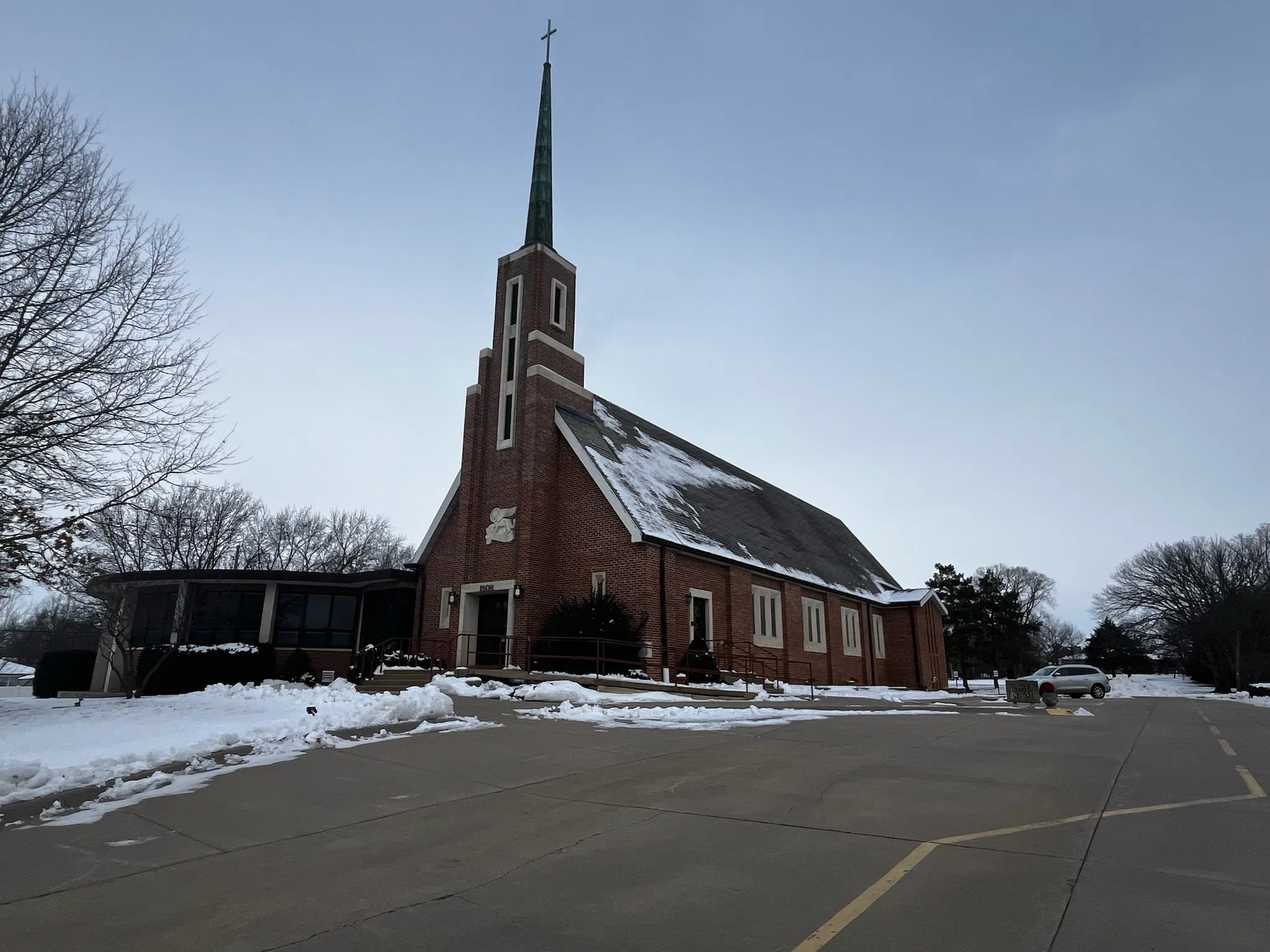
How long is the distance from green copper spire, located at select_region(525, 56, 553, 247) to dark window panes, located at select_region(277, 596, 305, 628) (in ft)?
50.7

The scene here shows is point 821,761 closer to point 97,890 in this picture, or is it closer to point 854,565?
point 97,890

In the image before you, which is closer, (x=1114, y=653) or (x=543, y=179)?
(x=543, y=179)

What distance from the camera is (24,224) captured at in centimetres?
1212

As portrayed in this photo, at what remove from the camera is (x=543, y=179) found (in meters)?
29.1

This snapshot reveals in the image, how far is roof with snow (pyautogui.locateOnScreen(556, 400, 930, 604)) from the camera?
2373 centimetres

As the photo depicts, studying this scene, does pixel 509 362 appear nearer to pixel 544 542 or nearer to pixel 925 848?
pixel 544 542

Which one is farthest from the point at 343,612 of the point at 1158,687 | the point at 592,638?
the point at 1158,687

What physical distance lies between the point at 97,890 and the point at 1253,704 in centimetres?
4104

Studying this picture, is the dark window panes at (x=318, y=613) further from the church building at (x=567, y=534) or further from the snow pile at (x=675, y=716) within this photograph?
the snow pile at (x=675, y=716)

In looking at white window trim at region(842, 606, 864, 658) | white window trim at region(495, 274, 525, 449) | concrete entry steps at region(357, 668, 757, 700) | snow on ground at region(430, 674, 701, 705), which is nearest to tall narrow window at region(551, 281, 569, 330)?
white window trim at region(495, 274, 525, 449)

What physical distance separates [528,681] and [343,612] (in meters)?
11.8

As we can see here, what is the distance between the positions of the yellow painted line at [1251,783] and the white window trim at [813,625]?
1972cm

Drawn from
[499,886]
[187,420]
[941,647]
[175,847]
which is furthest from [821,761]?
[941,647]

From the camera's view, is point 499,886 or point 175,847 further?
point 175,847
